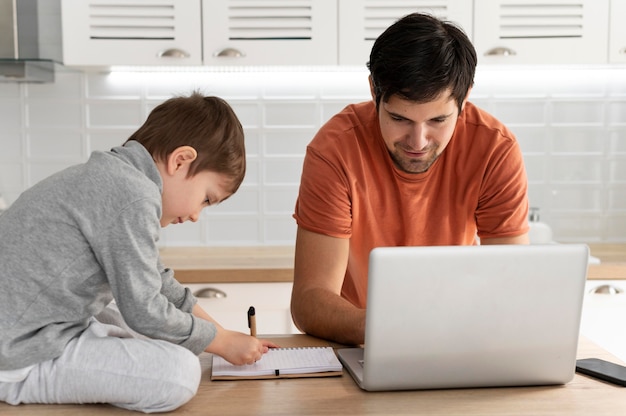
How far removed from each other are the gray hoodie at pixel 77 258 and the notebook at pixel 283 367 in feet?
0.43

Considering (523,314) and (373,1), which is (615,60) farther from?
(523,314)

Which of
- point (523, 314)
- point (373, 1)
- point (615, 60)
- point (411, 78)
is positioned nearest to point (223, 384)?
point (523, 314)

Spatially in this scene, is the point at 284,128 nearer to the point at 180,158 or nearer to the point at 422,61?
the point at 422,61

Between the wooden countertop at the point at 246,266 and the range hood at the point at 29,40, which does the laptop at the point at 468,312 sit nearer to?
the wooden countertop at the point at 246,266

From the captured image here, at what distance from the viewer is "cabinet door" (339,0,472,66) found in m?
2.86

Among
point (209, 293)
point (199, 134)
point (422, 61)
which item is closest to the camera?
point (199, 134)

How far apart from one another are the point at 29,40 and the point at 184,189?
2.01 metres

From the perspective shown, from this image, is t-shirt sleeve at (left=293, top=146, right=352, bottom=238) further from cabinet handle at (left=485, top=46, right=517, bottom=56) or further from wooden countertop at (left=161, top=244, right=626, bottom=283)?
cabinet handle at (left=485, top=46, right=517, bottom=56)

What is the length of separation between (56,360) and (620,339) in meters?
2.29

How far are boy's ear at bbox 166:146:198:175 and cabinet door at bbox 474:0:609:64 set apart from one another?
72.3 inches

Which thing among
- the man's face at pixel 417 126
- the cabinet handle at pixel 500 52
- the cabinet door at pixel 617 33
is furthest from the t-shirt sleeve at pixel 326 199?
the cabinet door at pixel 617 33

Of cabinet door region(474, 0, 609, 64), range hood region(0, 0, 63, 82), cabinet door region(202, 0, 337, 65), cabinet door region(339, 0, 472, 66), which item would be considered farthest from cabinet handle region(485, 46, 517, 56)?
range hood region(0, 0, 63, 82)

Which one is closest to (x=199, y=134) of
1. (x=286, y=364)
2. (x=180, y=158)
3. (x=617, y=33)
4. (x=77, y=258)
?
(x=180, y=158)

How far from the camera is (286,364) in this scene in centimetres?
Answer: 134
